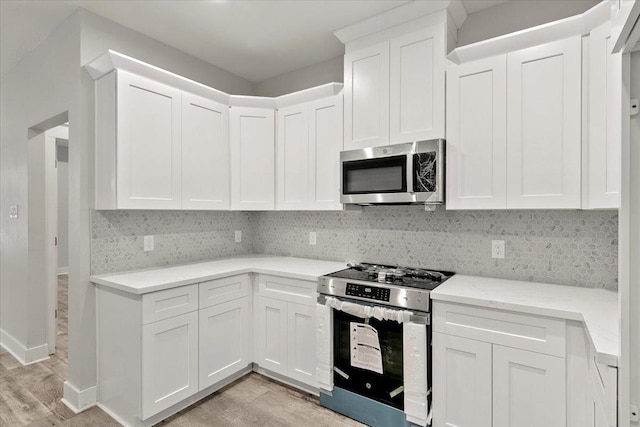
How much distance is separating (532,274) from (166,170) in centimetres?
265

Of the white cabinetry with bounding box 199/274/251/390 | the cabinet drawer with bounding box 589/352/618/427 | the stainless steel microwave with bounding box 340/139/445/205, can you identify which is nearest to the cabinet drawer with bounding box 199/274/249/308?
the white cabinetry with bounding box 199/274/251/390

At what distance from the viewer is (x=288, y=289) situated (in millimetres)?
2588

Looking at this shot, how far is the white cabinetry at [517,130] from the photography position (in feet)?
6.04

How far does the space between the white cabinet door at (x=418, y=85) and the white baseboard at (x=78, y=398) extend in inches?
109

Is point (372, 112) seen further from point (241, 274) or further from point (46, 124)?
point (46, 124)

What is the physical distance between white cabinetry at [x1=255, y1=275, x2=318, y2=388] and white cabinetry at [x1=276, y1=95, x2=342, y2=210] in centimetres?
72

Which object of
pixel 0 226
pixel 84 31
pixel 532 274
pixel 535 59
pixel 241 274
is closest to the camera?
pixel 535 59

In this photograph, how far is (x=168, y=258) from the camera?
2.91m

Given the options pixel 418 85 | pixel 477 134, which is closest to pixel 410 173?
pixel 477 134

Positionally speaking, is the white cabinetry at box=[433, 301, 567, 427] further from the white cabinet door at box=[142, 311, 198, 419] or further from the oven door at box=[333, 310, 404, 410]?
the white cabinet door at box=[142, 311, 198, 419]

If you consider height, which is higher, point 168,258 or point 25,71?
point 25,71

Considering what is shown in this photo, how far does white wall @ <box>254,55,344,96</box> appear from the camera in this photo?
3.18 metres

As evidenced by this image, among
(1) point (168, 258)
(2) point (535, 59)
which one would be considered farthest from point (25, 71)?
(2) point (535, 59)

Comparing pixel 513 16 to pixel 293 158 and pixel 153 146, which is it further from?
pixel 153 146
